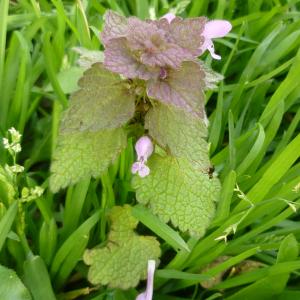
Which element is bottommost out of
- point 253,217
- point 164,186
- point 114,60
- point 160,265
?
point 160,265

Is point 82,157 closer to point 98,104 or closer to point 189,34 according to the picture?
point 98,104

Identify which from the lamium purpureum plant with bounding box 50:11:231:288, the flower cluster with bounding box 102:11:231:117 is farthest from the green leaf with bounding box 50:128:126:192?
the flower cluster with bounding box 102:11:231:117

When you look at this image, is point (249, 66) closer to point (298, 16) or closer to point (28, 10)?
point (298, 16)

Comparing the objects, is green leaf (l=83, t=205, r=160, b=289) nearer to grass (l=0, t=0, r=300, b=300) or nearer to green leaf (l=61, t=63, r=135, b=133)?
grass (l=0, t=0, r=300, b=300)

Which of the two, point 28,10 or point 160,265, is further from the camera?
point 28,10

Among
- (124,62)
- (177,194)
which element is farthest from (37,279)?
(124,62)

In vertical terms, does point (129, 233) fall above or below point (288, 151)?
below

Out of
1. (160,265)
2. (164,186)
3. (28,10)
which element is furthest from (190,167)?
(28,10)

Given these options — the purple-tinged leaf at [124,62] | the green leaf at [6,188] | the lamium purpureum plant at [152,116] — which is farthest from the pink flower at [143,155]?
the green leaf at [6,188]
